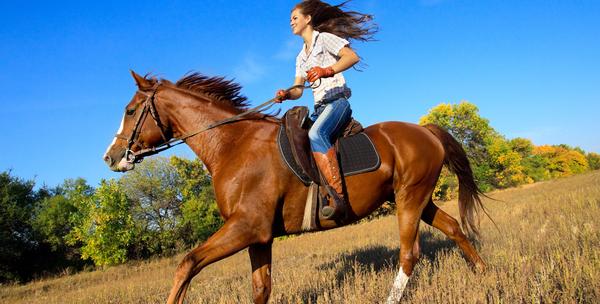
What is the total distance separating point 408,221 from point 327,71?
7.06 ft

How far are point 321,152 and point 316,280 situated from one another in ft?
9.48

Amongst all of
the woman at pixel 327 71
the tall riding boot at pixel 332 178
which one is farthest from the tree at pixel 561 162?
the tall riding boot at pixel 332 178

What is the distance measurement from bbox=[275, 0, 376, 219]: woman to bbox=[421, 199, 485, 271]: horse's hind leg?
224cm

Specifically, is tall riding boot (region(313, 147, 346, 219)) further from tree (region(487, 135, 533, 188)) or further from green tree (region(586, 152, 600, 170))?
green tree (region(586, 152, 600, 170))

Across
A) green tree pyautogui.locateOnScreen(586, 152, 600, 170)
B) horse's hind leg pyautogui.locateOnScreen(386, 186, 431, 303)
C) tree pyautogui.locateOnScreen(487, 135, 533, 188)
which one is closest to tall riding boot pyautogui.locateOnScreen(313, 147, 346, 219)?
Result: horse's hind leg pyautogui.locateOnScreen(386, 186, 431, 303)

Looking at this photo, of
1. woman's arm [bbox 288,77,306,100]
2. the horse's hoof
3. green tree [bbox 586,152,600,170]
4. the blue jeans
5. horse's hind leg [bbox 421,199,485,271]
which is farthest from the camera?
green tree [bbox 586,152,600,170]

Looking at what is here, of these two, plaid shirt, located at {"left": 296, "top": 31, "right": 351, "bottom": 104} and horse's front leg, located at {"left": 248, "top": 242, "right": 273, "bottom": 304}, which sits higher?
plaid shirt, located at {"left": 296, "top": 31, "right": 351, "bottom": 104}

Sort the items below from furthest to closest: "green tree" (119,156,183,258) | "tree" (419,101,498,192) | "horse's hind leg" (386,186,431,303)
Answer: "tree" (419,101,498,192), "green tree" (119,156,183,258), "horse's hind leg" (386,186,431,303)

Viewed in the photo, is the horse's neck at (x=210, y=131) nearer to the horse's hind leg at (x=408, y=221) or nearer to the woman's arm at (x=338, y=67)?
the woman's arm at (x=338, y=67)

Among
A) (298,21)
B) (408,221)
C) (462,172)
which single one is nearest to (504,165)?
(462,172)

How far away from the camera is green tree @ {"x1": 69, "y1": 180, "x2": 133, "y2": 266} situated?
26.5 m

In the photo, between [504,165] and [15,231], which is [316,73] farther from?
[504,165]

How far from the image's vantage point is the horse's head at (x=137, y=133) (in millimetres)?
4090

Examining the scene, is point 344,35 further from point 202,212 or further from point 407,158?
point 202,212
